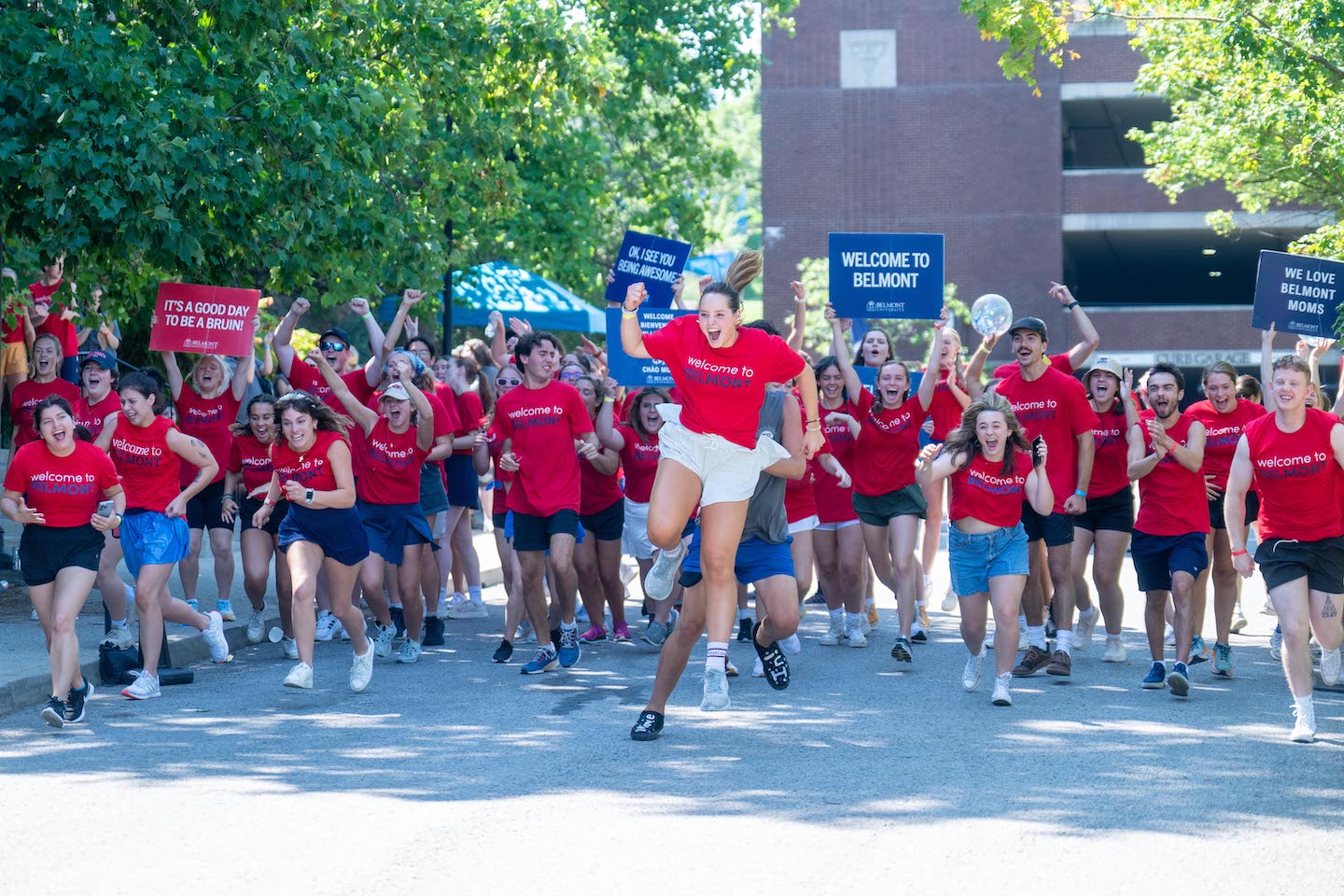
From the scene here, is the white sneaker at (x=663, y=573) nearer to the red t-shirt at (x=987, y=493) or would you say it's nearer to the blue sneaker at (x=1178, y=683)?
the red t-shirt at (x=987, y=493)

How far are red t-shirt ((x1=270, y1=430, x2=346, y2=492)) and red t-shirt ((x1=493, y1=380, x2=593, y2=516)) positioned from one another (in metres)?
1.29

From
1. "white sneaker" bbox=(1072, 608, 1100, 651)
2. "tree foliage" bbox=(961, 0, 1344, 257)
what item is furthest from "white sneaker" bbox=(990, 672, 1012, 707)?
"tree foliage" bbox=(961, 0, 1344, 257)

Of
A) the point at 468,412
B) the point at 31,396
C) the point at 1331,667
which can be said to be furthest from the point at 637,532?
the point at 1331,667

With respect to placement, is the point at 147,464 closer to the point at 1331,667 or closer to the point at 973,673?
the point at 973,673

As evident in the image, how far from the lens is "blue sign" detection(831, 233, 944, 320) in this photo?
1408 centimetres

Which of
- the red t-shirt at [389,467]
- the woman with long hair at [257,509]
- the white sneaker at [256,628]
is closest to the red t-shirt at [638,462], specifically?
the red t-shirt at [389,467]

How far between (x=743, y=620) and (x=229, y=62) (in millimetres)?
5906

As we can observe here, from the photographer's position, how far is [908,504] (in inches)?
466

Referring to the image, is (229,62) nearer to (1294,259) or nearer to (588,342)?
(588,342)

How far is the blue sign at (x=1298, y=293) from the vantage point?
12633mm

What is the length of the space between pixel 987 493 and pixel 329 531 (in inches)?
149

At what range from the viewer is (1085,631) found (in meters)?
12.1

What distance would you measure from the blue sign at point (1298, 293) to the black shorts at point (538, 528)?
5.46 meters

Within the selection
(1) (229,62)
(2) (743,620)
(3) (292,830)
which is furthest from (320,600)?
(3) (292,830)
